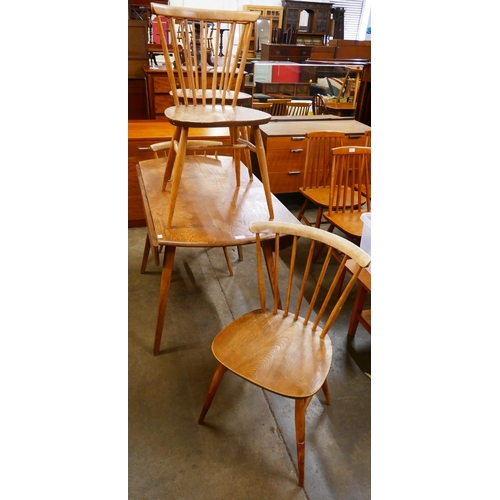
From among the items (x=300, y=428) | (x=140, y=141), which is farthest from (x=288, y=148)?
(x=300, y=428)

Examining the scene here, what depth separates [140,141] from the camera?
9.89 ft

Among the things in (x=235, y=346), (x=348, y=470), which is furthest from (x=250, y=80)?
(x=348, y=470)

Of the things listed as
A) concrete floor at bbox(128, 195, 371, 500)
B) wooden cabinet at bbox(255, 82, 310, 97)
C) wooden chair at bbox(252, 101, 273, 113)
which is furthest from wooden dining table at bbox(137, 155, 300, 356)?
wooden cabinet at bbox(255, 82, 310, 97)

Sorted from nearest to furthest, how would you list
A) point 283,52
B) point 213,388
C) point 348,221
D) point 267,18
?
point 213,388, point 348,221, point 283,52, point 267,18

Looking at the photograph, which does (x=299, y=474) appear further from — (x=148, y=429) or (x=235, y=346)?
(x=148, y=429)

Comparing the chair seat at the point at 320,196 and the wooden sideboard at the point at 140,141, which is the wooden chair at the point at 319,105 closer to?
the wooden sideboard at the point at 140,141

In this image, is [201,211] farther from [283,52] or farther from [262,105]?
[283,52]

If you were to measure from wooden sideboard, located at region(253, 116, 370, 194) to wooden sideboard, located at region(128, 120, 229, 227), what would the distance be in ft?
1.38

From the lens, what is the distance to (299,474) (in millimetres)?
1455

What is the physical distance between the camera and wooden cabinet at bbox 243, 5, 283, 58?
7152 mm

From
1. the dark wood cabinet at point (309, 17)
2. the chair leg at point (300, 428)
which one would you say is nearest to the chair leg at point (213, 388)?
the chair leg at point (300, 428)

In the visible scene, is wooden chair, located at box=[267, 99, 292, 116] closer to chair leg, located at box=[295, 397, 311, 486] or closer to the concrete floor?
the concrete floor

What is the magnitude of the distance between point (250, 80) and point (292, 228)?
2723 mm

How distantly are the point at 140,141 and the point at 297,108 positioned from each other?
182 centimetres
